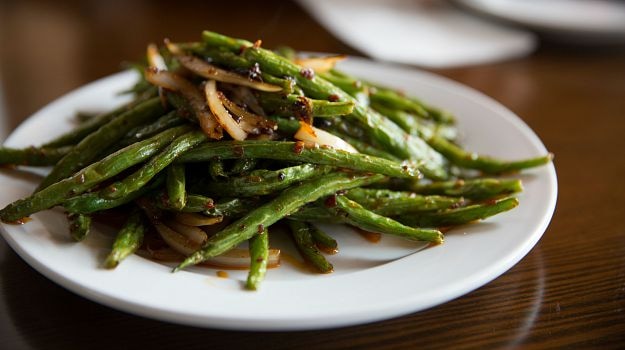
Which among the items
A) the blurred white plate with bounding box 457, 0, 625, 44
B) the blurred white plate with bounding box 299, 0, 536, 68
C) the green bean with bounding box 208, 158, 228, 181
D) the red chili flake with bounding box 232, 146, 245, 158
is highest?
the blurred white plate with bounding box 457, 0, 625, 44

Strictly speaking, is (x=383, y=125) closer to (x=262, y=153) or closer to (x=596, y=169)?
(x=262, y=153)

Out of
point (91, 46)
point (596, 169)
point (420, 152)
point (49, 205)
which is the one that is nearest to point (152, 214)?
point (49, 205)

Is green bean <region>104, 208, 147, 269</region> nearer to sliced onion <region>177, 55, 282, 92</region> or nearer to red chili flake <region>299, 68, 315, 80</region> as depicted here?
sliced onion <region>177, 55, 282, 92</region>

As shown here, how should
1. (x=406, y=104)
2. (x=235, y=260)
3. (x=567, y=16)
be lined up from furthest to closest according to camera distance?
(x=567, y=16) < (x=406, y=104) < (x=235, y=260)

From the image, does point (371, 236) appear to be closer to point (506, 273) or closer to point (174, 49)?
point (506, 273)

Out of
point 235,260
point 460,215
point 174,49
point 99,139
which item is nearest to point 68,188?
point 99,139

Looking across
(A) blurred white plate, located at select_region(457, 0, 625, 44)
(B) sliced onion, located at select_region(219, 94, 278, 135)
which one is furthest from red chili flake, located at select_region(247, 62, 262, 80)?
(A) blurred white plate, located at select_region(457, 0, 625, 44)
